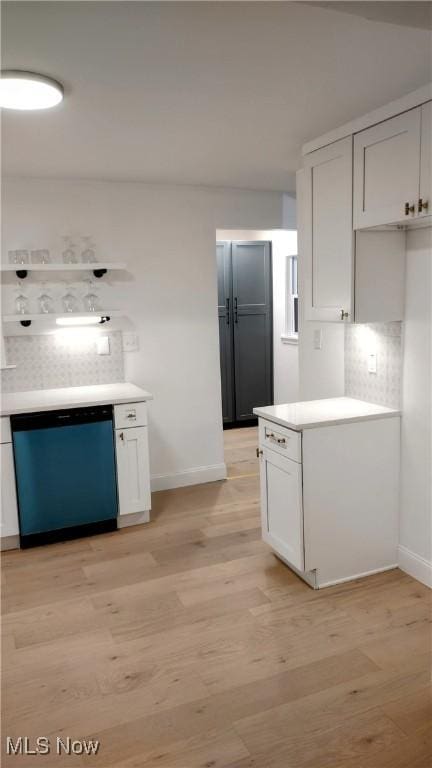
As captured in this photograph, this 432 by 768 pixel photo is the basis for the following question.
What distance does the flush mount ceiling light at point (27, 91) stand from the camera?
214cm

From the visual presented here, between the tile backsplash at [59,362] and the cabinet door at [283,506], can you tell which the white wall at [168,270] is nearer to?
the tile backsplash at [59,362]

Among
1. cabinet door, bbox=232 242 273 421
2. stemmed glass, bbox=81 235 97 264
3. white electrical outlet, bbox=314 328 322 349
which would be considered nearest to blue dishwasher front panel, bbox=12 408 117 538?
stemmed glass, bbox=81 235 97 264

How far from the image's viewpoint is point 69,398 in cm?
370

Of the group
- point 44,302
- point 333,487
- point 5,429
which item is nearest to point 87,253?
point 44,302

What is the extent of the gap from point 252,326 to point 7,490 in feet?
11.8

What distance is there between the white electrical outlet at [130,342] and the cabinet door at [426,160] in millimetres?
2440

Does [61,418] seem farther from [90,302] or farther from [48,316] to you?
[90,302]

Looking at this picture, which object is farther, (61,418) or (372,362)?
(61,418)

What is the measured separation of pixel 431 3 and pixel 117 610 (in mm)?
2714

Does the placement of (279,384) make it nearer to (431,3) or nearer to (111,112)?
(111,112)

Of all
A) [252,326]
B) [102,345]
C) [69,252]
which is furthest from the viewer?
[252,326]

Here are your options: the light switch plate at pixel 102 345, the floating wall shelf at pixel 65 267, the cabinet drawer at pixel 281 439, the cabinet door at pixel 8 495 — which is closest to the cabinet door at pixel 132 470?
the cabinet door at pixel 8 495

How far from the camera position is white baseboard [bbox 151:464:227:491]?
14.9 feet

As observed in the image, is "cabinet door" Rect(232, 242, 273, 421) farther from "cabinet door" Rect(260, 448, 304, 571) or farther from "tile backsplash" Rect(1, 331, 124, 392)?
"cabinet door" Rect(260, 448, 304, 571)
